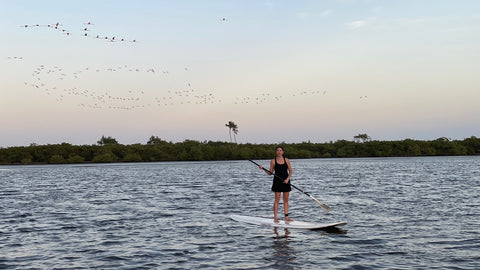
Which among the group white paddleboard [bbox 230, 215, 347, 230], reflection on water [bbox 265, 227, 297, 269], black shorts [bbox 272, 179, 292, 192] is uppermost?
black shorts [bbox 272, 179, 292, 192]

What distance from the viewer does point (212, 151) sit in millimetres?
178500

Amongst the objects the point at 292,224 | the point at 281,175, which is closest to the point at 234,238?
the point at 292,224

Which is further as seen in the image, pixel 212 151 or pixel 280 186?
pixel 212 151

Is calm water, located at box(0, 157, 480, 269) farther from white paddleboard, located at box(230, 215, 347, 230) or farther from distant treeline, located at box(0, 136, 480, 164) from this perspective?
distant treeline, located at box(0, 136, 480, 164)

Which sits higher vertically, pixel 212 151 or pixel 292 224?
pixel 212 151

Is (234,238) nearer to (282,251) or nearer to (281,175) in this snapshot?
(282,251)

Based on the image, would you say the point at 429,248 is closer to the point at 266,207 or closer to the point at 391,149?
the point at 266,207

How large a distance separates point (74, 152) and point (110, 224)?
156906mm

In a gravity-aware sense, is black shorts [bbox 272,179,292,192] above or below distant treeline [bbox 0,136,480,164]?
below

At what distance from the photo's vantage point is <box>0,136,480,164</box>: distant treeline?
166875 mm

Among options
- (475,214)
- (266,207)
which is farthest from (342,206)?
(475,214)

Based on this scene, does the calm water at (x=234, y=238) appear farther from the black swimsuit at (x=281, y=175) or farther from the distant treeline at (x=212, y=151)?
the distant treeline at (x=212, y=151)

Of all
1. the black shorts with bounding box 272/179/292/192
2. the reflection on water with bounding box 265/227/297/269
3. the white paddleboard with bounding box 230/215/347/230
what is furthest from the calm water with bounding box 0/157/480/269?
the black shorts with bounding box 272/179/292/192

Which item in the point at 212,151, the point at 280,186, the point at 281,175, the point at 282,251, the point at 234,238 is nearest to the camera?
the point at 282,251
